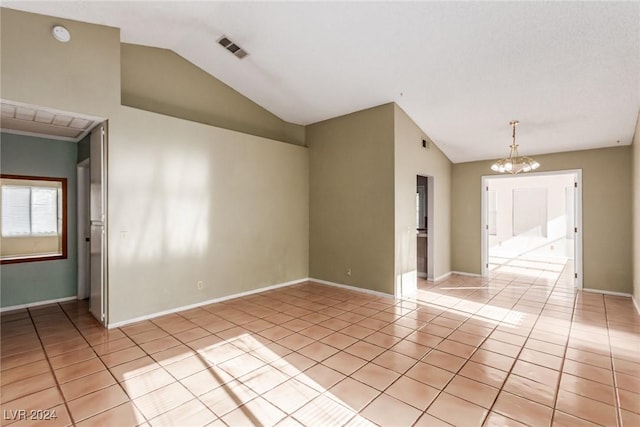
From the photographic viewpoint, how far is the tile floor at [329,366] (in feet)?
7.06

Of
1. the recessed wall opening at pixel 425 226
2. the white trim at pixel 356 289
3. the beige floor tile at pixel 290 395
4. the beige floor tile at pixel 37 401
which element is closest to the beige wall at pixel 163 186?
the white trim at pixel 356 289

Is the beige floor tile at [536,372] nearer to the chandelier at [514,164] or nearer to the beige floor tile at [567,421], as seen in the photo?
the beige floor tile at [567,421]

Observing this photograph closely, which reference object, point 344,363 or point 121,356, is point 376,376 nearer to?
point 344,363

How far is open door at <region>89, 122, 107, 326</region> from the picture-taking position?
3.68m

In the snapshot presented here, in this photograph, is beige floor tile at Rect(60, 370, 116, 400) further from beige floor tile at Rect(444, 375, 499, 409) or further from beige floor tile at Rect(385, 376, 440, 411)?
beige floor tile at Rect(444, 375, 499, 409)

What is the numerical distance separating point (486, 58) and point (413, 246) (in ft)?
9.94

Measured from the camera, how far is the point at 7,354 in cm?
301

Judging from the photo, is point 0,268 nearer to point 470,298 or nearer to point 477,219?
point 470,298

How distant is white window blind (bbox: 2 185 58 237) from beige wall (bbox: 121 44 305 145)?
6.48ft

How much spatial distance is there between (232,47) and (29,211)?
3.82 m

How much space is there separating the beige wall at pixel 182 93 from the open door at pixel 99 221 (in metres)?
0.83

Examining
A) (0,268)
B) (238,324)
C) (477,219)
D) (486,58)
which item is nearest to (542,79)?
(486,58)

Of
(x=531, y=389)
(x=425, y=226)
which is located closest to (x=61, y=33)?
(x=531, y=389)

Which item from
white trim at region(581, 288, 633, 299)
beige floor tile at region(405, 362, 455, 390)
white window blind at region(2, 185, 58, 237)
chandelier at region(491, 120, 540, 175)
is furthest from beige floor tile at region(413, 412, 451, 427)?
white window blind at region(2, 185, 58, 237)
